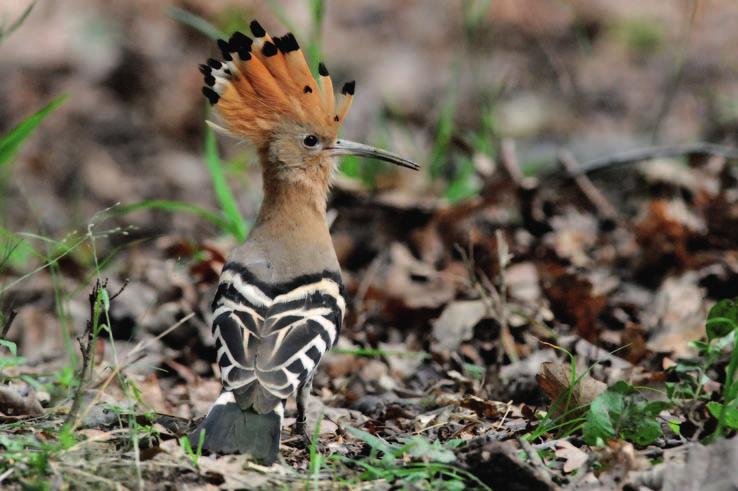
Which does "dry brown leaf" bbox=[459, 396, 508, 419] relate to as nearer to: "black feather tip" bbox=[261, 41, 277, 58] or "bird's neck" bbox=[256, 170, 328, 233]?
"bird's neck" bbox=[256, 170, 328, 233]

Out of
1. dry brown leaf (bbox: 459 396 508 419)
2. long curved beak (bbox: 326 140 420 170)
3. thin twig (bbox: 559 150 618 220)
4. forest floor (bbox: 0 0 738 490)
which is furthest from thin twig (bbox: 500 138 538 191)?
dry brown leaf (bbox: 459 396 508 419)

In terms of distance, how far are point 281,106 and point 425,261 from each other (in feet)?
5.12

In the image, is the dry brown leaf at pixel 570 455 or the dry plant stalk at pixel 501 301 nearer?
the dry brown leaf at pixel 570 455

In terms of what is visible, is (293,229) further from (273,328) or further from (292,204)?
(273,328)

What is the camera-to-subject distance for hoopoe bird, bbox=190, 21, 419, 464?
10.7ft

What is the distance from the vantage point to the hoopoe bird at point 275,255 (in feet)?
10.7

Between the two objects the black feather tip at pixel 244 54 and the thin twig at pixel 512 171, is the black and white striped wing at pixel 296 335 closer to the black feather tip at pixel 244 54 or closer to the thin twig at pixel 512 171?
the black feather tip at pixel 244 54

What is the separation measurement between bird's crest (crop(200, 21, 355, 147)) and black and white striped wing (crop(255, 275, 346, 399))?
99 cm

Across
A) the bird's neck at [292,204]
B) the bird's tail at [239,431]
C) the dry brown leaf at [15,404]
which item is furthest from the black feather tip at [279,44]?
the dry brown leaf at [15,404]

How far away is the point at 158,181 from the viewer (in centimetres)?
834

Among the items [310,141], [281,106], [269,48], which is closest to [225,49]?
[269,48]

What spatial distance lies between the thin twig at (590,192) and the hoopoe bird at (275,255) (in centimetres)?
191

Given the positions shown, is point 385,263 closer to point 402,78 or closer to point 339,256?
point 339,256

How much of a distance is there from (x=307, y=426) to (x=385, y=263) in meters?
1.98
